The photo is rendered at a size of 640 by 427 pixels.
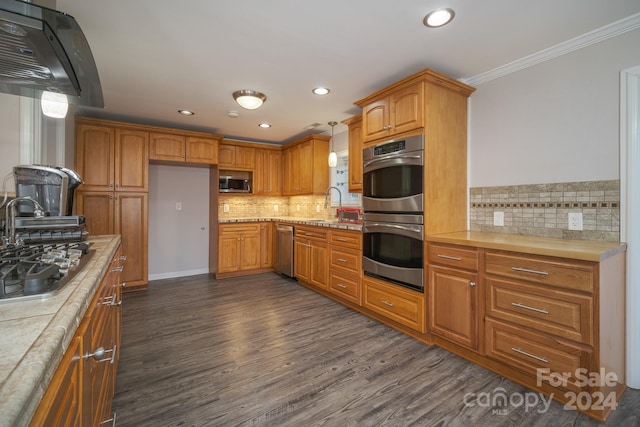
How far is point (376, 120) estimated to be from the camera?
278 centimetres

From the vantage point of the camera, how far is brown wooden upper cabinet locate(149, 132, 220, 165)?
3969mm

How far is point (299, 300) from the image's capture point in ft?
11.3

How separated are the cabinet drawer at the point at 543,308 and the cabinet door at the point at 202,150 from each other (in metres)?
3.95

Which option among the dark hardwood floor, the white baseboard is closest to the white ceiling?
the dark hardwood floor

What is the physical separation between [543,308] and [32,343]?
2.26 m

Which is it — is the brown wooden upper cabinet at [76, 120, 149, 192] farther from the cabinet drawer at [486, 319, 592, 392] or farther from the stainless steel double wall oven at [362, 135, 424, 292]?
the cabinet drawer at [486, 319, 592, 392]

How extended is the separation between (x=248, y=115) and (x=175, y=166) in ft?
5.57

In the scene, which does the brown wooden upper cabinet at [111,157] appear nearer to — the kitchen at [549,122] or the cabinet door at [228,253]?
the cabinet door at [228,253]

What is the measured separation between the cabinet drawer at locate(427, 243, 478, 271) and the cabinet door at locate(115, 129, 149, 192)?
12.3 feet

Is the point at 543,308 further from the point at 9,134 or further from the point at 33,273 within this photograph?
the point at 9,134

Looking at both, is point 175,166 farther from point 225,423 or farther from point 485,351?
point 485,351

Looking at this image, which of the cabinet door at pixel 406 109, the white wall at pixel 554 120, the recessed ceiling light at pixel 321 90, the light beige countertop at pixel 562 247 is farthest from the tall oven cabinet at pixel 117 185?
the white wall at pixel 554 120

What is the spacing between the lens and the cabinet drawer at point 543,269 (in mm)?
1554

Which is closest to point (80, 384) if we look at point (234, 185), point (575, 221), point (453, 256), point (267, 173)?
point (453, 256)
